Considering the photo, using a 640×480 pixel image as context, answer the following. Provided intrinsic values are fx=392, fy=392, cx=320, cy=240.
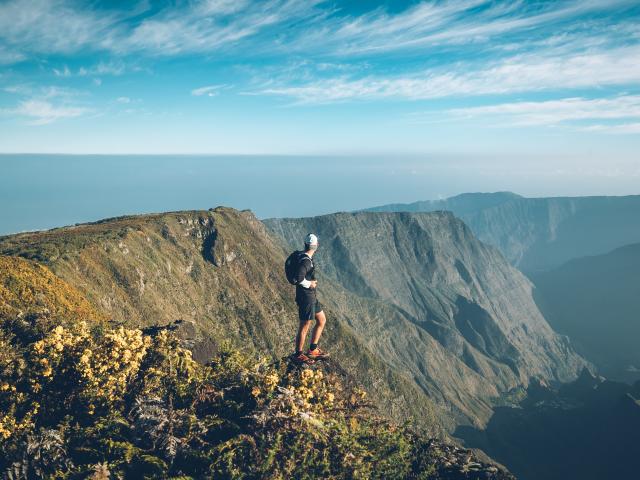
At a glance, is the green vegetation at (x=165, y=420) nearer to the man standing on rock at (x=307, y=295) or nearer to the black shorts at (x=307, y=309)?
the man standing on rock at (x=307, y=295)

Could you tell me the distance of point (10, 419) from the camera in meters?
10.9

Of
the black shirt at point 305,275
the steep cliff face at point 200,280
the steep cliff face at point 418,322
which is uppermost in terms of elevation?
the black shirt at point 305,275

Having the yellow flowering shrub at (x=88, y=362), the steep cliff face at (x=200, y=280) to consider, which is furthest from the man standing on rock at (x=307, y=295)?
the steep cliff face at (x=200, y=280)

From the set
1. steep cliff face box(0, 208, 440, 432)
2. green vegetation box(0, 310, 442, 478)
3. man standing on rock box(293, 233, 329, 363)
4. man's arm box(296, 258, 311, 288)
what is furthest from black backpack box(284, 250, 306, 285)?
steep cliff face box(0, 208, 440, 432)

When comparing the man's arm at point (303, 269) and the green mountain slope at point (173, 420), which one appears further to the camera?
the man's arm at point (303, 269)

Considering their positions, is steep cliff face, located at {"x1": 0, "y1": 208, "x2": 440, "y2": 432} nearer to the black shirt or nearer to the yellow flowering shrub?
the yellow flowering shrub

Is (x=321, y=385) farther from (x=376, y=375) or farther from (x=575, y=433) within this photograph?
(x=575, y=433)

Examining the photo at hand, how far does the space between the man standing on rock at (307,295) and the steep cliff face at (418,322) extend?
106 metres

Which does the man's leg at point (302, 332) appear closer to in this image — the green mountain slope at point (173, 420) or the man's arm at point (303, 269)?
the green mountain slope at point (173, 420)

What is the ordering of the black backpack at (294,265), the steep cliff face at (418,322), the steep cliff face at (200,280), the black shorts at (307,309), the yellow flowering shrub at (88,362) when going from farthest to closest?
the steep cliff face at (418,322)
the steep cliff face at (200,280)
the black shorts at (307,309)
the black backpack at (294,265)
the yellow flowering shrub at (88,362)

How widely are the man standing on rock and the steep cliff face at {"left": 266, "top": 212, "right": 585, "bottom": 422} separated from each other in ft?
347

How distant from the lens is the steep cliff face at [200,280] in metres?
49.7

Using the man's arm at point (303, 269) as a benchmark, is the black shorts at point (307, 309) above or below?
below

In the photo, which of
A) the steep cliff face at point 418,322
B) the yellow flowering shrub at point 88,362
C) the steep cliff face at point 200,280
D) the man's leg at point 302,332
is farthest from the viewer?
the steep cliff face at point 418,322
